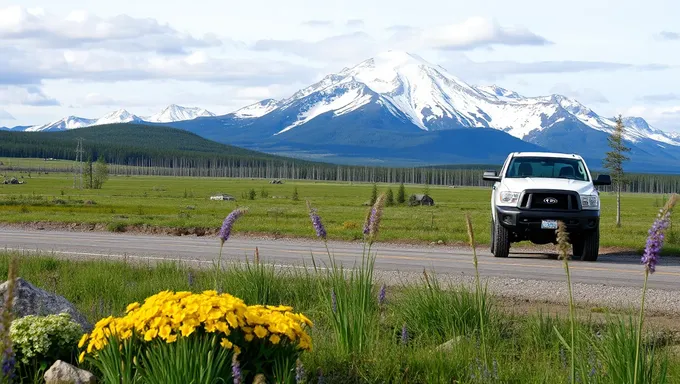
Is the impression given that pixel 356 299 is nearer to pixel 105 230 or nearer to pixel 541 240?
pixel 541 240

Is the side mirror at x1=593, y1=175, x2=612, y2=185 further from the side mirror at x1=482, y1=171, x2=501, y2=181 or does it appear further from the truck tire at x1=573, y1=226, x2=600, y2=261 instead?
the side mirror at x1=482, y1=171, x2=501, y2=181

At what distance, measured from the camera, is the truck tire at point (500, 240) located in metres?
19.8

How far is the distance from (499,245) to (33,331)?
13.6 metres

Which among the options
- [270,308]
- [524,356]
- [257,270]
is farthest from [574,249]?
[270,308]

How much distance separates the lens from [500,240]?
1989 cm

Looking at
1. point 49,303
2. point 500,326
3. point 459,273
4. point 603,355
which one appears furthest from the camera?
point 459,273

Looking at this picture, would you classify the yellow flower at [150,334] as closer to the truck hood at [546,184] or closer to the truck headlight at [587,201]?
the truck hood at [546,184]

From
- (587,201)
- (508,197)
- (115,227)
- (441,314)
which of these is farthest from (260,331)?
(115,227)

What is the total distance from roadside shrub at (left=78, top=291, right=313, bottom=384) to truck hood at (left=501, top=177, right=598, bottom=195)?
42.9ft

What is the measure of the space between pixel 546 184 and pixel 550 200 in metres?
0.42

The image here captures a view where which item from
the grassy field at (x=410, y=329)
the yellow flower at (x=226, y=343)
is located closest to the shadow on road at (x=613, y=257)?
the grassy field at (x=410, y=329)

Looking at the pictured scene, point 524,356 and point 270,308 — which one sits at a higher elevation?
point 270,308

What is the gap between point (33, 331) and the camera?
7832 mm

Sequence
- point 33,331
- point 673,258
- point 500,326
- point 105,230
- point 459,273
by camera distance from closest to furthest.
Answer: point 33,331, point 500,326, point 459,273, point 673,258, point 105,230
